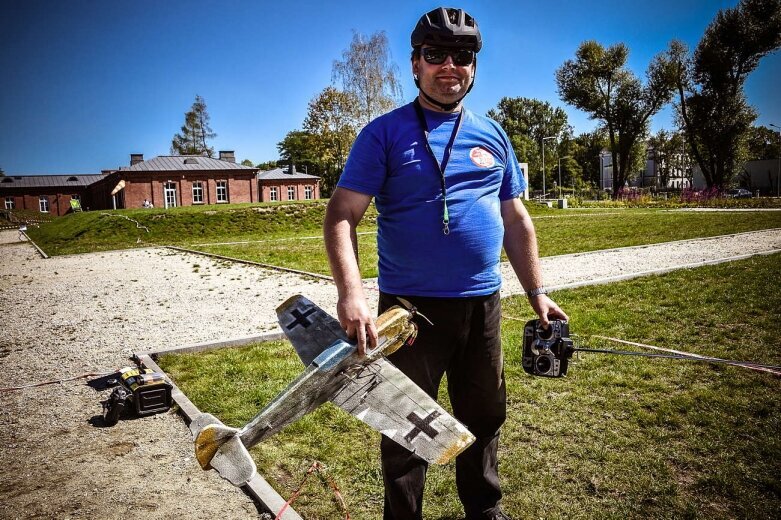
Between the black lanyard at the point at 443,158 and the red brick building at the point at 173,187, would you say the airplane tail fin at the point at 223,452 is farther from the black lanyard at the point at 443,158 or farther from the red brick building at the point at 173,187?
the red brick building at the point at 173,187

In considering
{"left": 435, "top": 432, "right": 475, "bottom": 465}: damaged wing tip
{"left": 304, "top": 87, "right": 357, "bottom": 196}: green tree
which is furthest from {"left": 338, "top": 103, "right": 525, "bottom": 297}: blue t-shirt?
{"left": 304, "top": 87, "right": 357, "bottom": 196}: green tree

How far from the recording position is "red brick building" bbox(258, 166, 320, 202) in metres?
60.3

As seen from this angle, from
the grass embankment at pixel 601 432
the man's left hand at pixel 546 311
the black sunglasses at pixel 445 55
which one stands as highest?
the black sunglasses at pixel 445 55

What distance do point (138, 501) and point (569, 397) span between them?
3439mm

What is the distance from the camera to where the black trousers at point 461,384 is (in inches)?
87.7

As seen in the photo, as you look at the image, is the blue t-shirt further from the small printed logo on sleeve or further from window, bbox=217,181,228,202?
window, bbox=217,181,228,202

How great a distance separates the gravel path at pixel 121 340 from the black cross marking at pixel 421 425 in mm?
1664

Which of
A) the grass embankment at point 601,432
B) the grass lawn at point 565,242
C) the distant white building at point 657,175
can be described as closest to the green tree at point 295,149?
the distant white building at point 657,175

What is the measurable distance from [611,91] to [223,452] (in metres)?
59.0

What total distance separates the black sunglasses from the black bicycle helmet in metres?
0.02

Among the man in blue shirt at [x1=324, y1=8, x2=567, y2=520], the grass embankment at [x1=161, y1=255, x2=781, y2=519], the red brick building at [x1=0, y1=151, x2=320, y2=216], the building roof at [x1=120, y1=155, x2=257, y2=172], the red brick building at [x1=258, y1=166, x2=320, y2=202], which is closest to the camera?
the man in blue shirt at [x1=324, y1=8, x2=567, y2=520]

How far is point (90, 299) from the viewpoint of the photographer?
32.1 ft

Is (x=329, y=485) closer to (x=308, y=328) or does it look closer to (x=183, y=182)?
(x=308, y=328)

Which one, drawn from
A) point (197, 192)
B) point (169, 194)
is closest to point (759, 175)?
point (197, 192)
